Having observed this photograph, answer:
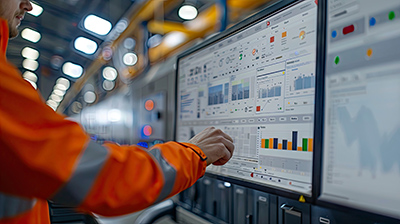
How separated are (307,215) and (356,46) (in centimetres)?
51

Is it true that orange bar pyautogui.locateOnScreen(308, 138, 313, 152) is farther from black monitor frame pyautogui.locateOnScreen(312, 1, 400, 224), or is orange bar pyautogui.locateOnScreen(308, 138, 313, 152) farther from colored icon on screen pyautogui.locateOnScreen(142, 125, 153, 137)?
colored icon on screen pyautogui.locateOnScreen(142, 125, 153, 137)

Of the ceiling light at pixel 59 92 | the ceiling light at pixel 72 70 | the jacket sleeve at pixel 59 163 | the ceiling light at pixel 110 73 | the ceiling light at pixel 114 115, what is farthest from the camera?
the ceiling light at pixel 59 92

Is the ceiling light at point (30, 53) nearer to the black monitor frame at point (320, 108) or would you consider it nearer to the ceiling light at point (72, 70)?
the ceiling light at point (72, 70)

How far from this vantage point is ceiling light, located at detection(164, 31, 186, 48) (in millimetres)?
2166

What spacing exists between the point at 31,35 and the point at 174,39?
2.65m

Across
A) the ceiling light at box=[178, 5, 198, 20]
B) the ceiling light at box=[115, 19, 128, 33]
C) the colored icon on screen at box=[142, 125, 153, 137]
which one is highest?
the ceiling light at box=[115, 19, 128, 33]

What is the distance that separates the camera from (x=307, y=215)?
2.65 ft

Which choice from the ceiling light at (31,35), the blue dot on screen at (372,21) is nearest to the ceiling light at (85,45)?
the ceiling light at (31,35)

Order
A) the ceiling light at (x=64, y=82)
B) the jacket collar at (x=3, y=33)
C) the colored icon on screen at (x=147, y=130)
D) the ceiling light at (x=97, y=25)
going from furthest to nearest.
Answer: the ceiling light at (x=64, y=82) < the ceiling light at (x=97, y=25) < the colored icon on screen at (x=147, y=130) < the jacket collar at (x=3, y=33)

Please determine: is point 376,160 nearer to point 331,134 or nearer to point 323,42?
point 331,134

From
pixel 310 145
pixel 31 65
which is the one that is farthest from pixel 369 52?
pixel 31 65

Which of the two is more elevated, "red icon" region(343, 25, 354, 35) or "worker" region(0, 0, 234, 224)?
"red icon" region(343, 25, 354, 35)

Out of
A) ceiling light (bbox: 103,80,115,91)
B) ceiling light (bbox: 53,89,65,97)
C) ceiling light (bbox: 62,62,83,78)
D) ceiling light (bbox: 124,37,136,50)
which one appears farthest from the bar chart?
ceiling light (bbox: 53,89,65,97)

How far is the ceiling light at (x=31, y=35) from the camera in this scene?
11.7 feet
